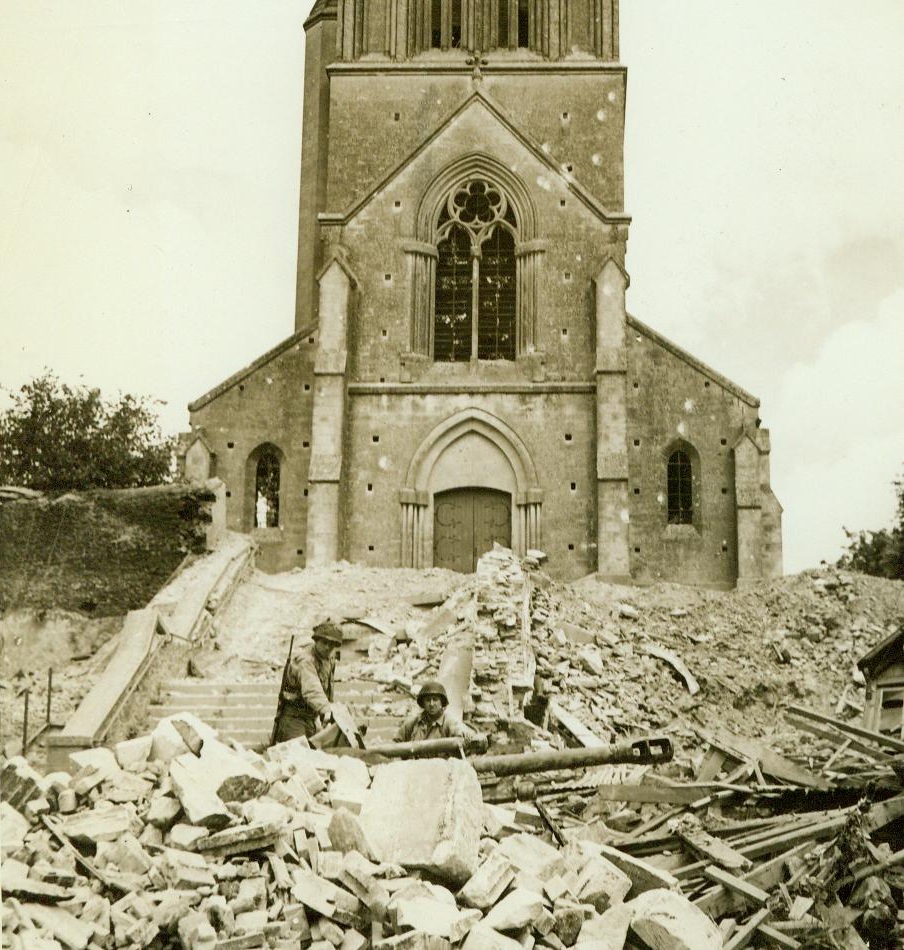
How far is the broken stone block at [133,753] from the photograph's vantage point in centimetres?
900

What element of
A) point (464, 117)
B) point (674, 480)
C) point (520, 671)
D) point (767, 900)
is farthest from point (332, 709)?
point (464, 117)

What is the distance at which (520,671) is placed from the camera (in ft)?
50.7

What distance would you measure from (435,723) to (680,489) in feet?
59.5

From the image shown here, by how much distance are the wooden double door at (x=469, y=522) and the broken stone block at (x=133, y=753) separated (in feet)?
61.0

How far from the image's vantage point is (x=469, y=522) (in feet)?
91.4

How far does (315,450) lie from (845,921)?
19.8 metres

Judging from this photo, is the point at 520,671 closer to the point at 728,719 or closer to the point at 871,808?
the point at 728,719

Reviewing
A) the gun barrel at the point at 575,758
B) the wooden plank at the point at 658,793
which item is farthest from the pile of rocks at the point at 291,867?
the wooden plank at the point at 658,793

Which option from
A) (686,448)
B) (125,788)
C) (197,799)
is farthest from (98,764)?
(686,448)

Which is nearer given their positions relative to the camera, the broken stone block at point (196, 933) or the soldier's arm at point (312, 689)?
the broken stone block at point (196, 933)

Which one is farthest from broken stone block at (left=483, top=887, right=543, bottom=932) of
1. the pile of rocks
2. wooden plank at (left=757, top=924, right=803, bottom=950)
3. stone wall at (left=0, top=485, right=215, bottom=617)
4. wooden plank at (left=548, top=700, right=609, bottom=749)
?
stone wall at (left=0, top=485, right=215, bottom=617)

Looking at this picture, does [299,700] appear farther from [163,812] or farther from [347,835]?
[347,835]

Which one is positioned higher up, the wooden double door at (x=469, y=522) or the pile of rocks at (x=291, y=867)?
the wooden double door at (x=469, y=522)

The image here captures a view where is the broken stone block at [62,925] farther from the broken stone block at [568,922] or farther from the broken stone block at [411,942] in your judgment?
the broken stone block at [568,922]
